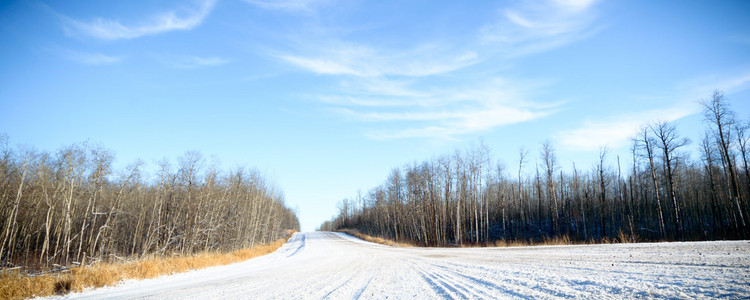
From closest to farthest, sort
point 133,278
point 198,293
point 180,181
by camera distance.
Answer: point 198,293
point 133,278
point 180,181

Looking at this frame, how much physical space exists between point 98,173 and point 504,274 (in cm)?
2749

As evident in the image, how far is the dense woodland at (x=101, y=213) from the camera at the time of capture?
22203 mm

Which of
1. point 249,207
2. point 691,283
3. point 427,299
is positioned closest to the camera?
point 691,283

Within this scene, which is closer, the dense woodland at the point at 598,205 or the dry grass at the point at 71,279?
the dry grass at the point at 71,279

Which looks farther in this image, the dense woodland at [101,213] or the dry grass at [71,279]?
the dense woodland at [101,213]

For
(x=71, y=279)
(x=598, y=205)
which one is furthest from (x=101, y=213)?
(x=598, y=205)

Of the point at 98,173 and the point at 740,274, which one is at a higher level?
the point at 98,173

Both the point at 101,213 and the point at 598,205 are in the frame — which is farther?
the point at 598,205

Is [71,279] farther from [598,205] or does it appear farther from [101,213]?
[598,205]

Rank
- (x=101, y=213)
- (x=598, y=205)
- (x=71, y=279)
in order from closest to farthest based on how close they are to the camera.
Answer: (x=71, y=279)
(x=101, y=213)
(x=598, y=205)

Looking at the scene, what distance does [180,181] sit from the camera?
27.5m

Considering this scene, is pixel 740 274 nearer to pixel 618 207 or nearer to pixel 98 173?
pixel 98 173

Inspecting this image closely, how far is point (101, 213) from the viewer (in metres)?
18.1

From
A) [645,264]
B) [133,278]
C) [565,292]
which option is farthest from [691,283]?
[133,278]
